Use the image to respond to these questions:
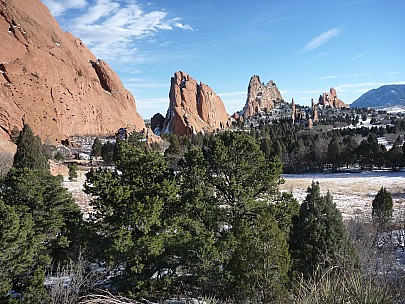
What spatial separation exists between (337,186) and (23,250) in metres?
39.7

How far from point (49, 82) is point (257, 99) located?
127 m

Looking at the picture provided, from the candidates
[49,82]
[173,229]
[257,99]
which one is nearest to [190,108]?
[49,82]

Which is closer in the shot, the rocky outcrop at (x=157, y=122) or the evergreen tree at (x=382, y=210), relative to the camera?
the evergreen tree at (x=382, y=210)

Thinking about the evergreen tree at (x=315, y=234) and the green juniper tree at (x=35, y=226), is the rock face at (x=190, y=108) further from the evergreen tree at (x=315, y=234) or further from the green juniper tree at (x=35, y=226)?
the green juniper tree at (x=35, y=226)

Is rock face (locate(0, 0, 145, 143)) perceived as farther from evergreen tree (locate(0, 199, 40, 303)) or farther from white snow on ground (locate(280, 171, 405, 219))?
evergreen tree (locate(0, 199, 40, 303))

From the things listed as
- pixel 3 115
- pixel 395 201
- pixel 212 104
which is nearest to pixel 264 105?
pixel 212 104

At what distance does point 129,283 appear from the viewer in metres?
11.1

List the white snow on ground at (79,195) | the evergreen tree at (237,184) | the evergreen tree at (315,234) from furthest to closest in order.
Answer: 1. the white snow on ground at (79,195)
2. the evergreen tree at (315,234)
3. the evergreen tree at (237,184)

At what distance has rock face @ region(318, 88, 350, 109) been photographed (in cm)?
18988

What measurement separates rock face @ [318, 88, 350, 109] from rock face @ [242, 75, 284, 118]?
27936mm

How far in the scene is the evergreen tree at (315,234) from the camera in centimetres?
1208

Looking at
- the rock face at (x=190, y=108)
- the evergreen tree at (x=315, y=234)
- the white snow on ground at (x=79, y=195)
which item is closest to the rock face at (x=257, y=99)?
the rock face at (x=190, y=108)

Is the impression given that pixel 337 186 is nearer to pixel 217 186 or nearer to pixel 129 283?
pixel 217 186

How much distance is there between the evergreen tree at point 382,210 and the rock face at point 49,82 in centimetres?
5794
